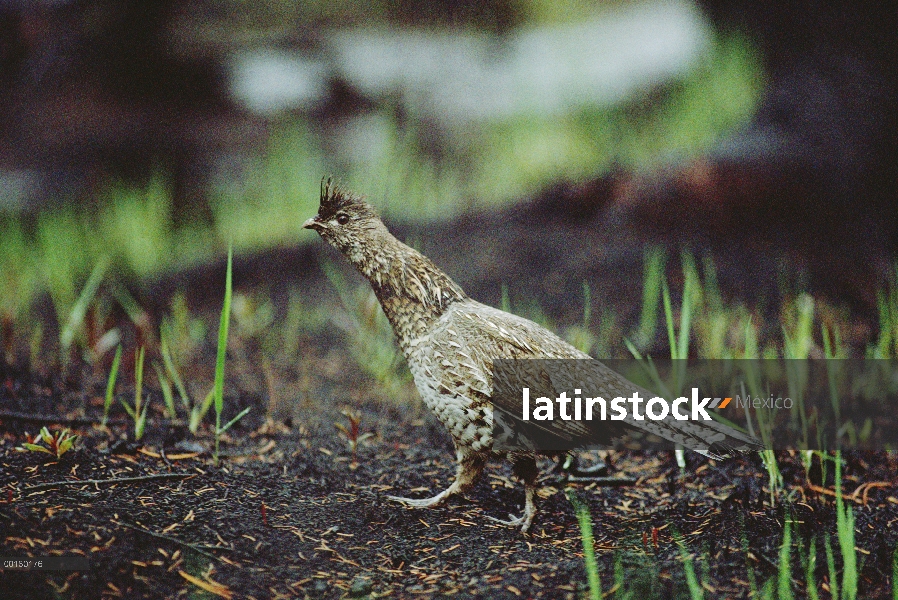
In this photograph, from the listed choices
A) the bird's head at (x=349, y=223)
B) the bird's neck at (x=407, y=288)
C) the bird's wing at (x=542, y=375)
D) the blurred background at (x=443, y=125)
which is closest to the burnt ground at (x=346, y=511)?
the bird's wing at (x=542, y=375)

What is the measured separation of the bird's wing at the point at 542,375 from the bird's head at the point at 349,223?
0.42 m

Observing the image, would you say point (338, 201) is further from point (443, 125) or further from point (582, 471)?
point (443, 125)

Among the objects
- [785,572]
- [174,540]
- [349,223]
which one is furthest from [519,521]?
[349,223]

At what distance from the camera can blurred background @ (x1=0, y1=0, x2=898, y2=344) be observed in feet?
14.3

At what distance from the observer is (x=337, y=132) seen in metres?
6.60

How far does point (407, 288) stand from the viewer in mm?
2508

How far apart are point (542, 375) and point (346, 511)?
862mm

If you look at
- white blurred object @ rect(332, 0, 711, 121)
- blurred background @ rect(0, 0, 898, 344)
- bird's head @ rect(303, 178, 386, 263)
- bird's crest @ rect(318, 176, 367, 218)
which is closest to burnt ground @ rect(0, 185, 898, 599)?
bird's head @ rect(303, 178, 386, 263)

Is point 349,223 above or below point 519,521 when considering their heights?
above

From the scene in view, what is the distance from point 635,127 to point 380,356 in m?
3.27

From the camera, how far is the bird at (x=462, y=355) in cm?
235

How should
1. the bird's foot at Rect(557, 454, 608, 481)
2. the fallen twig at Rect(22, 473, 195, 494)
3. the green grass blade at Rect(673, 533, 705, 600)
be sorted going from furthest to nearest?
the bird's foot at Rect(557, 454, 608, 481) < the fallen twig at Rect(22, 473, 195, 494) < the green grass blade at Rect(673, 533, 705, 600)

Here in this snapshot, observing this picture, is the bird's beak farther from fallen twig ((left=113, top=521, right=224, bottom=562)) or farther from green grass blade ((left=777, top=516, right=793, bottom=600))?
green grass blade ((left=777, top=516, right=793, bottom=600))

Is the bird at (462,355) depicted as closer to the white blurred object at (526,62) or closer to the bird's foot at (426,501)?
the bird's foot at (426,501)
